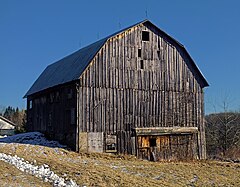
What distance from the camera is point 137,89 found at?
90.7 ft

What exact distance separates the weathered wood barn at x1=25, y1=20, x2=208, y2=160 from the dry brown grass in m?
1.63

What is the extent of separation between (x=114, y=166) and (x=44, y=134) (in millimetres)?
11088

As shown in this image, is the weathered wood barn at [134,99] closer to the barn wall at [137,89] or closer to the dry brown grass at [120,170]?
the barn wall at [137,89]

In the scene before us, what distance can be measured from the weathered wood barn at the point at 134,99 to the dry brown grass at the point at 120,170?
163cm

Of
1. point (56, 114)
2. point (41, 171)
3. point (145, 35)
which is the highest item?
point (145, 35)

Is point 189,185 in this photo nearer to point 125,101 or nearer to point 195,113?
point 125,101

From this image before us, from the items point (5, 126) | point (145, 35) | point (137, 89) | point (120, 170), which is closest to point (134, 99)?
point (137, 89)

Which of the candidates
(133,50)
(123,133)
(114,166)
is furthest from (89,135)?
(133,50)

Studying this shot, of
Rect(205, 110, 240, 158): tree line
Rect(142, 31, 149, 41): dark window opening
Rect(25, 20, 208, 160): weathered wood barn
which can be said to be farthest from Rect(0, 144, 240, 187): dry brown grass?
Rect(205, 110, 240, 158): tree line

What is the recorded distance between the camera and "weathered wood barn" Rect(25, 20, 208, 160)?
2612 cm

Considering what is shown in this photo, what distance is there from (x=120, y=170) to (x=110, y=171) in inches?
55.0

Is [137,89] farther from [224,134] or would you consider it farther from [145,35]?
[224,134]

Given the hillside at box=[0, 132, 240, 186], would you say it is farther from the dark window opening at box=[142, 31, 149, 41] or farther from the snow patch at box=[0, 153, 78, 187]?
the dark window opening at box=[142, 31, 149, 41]

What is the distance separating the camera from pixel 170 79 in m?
28.8
